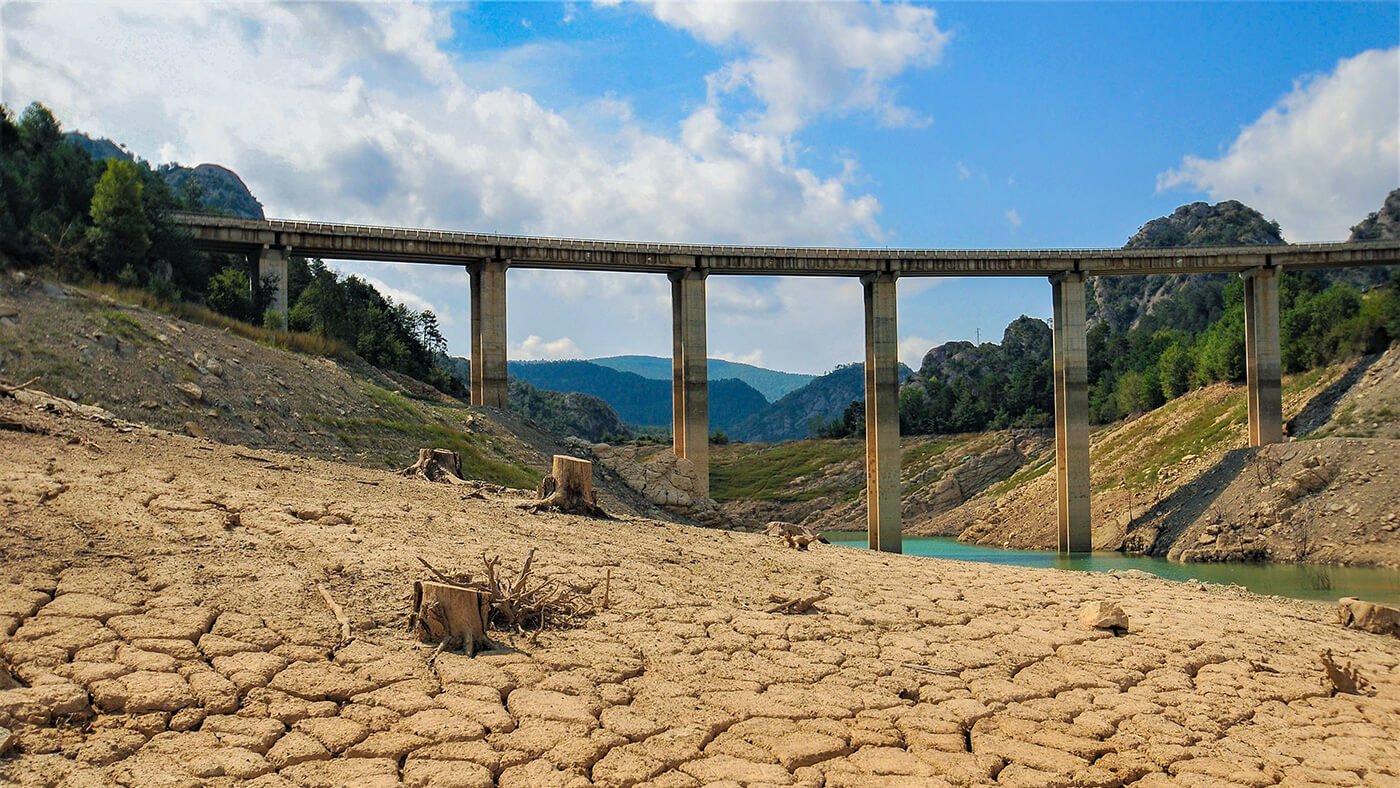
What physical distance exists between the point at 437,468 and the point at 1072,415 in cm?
3463

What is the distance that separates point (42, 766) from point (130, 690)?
763 mm

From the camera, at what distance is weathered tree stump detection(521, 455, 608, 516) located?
1255 cm

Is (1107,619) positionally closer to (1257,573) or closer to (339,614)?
(339,614)

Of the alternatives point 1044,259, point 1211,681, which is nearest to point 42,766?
point 1211,681

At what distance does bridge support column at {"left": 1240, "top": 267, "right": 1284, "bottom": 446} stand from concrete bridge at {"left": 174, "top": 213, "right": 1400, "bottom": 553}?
0.05 meters

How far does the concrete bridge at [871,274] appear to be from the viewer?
35062 mm

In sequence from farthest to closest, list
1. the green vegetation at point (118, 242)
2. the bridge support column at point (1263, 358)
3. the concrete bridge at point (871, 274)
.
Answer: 1. the bridge support column at point (1263, 358)
2. the concrete bridge at point (871, 274)
3. the green vegetation at point (118, 242)

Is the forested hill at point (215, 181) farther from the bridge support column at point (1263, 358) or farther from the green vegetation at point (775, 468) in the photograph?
the bridge support column at point (1263, 358)

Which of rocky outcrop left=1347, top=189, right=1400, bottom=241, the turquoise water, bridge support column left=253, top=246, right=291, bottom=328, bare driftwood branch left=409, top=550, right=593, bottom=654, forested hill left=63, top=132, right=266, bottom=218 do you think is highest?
forested hill left=63, top=132, right=266, bottom=218

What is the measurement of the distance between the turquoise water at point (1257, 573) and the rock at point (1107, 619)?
1240 centimetres

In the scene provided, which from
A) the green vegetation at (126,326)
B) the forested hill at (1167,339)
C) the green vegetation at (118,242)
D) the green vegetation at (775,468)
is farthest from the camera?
the green vegetation at (775,468)

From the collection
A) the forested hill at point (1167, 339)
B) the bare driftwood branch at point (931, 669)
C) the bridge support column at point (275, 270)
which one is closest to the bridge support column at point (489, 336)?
the bridge support column at point (275, 270)

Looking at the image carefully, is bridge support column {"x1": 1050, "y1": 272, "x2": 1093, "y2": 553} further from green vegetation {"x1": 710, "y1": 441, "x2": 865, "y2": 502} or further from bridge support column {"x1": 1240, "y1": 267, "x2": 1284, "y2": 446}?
green vegetation {"x1": 710, "y1": 441, "x2": 865, "y2": 502}

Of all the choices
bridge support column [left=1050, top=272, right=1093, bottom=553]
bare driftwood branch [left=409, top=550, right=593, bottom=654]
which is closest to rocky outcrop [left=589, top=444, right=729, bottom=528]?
bare driftwood branch [left=409, top=550, right=593, bottom=654]
